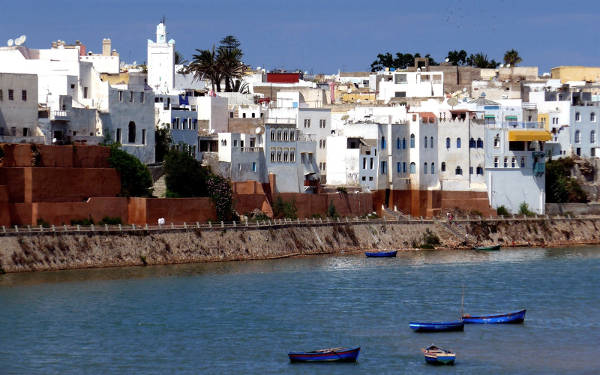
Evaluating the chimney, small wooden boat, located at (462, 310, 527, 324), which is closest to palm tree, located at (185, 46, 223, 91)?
the chimney

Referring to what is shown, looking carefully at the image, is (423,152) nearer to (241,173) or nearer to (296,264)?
(241,173)

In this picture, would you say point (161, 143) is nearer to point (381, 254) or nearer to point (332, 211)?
point (332, 211)

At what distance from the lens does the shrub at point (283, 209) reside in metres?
91.6

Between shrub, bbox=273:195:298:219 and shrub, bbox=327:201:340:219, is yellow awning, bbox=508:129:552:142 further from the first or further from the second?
shrub, bbox=273:195:298:219

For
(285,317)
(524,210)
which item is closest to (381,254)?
(524,210)

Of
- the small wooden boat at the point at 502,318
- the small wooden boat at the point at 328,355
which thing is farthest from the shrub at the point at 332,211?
the small wooden boat at the point at 328,355

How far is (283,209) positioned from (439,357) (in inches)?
1485

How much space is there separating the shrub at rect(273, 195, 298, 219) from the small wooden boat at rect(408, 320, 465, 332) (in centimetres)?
2963

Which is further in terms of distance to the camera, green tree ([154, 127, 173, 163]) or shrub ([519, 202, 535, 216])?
shrub ([519, 202, 535, 216])

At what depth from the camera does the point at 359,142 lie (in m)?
100

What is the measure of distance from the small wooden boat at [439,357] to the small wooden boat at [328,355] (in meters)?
2.64

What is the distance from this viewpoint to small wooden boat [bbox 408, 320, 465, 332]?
202 feet

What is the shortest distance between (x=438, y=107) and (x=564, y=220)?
12.3 metres

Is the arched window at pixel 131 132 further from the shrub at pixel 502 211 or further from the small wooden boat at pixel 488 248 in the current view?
the shrub at pixel 502 211
